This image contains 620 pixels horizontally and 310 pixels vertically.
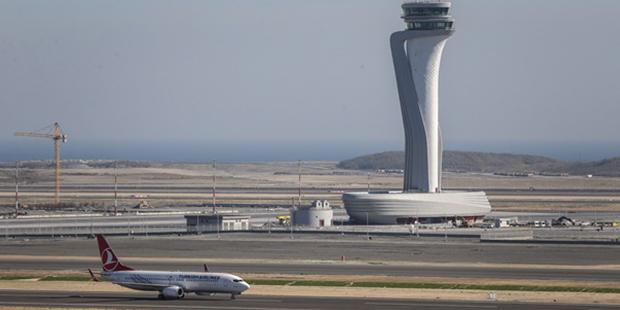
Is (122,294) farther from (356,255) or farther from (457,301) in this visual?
(356,255)

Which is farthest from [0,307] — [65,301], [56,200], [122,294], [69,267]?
[56,200]

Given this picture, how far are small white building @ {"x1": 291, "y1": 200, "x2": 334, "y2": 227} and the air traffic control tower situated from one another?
243cm

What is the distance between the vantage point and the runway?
95.4 m

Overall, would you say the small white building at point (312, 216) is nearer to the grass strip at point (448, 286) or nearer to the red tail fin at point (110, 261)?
the grass strip at point (448, 286)

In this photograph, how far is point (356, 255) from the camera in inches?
4343

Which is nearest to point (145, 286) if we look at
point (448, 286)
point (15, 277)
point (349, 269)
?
point (15, 277)

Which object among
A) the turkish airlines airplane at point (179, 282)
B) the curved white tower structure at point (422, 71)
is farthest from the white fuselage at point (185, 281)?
the curved white tower structure at point (422, 71)

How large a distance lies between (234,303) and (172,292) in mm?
3924

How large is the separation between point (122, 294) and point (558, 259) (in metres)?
36.8

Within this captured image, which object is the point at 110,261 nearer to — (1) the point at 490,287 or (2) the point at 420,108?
(1) the point at 490,287

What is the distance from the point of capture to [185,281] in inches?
3248

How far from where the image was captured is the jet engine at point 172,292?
3231 inches

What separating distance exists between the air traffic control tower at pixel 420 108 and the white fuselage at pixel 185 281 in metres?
56.7

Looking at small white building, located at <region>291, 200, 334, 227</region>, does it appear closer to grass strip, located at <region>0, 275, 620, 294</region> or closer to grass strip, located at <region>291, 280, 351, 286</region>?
grass strip, located at <region>0, 275, 620, 294</region>
